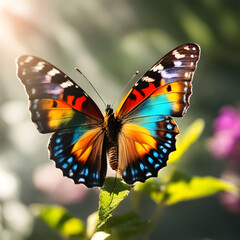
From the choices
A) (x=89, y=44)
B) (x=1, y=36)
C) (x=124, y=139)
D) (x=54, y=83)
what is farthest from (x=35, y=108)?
(x=89, y=44)

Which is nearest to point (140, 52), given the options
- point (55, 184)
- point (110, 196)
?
point (55, 184)

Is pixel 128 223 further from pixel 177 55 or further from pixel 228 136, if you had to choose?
pixel 228 136

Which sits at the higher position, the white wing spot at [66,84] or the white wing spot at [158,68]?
the white wing spot at [158,68]

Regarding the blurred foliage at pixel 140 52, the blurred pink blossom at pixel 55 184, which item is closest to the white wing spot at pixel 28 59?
the blurred pink blossom at pixel 55 184

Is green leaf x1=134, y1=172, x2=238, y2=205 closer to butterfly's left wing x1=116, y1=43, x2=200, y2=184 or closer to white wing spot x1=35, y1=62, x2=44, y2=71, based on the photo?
butterfly's left wing x1=116, y1=43, x2=200, y2=184

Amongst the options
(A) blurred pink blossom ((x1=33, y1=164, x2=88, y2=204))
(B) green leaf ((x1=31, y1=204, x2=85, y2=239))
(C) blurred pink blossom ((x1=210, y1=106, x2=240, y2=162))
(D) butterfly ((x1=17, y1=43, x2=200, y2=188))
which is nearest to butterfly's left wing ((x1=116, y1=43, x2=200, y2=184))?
(D) butterfly ((x1=17, y1=43, x2=200, y2=188))

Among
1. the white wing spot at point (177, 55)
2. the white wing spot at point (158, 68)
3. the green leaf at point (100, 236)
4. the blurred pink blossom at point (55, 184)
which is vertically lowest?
the blurred pink blossom at point (55, 184)

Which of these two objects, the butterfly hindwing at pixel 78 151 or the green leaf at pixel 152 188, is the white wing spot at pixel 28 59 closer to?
the butterfly hindwing at pixel 78 151
